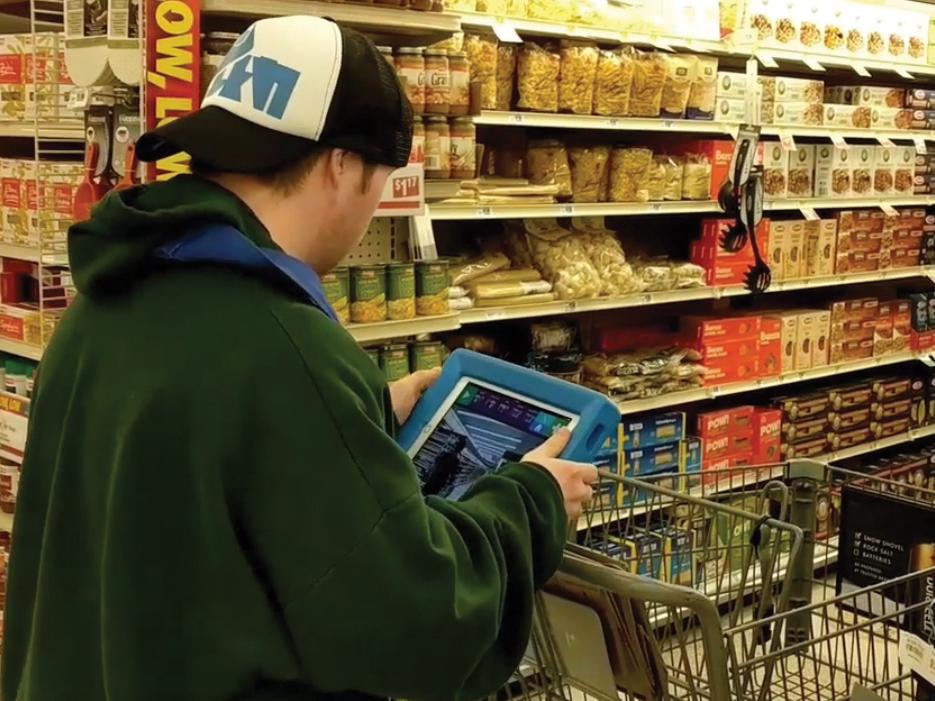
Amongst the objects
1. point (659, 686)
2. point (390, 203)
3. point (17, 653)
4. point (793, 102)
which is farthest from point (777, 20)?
point (17, 653)

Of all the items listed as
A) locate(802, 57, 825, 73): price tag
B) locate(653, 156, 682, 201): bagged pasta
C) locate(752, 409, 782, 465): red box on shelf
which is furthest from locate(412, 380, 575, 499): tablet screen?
locate(802, 57, 825, 73): price tag

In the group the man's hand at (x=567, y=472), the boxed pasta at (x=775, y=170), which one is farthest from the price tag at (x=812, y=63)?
the man's hand at (x=567, y=472)

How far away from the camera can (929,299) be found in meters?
5.18

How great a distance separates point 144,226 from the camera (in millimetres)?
1128

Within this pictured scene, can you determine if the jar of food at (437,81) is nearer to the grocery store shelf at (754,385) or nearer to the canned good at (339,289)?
the canned good at (339,289)

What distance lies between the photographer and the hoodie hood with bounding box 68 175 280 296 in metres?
1.11

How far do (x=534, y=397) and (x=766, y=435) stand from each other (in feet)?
10.6

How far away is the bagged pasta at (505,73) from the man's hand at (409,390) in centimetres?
207

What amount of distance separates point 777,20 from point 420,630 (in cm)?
377

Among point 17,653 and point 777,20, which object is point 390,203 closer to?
point 17,653

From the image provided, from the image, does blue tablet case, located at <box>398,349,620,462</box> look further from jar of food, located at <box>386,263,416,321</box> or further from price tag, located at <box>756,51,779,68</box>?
price tag, located at <box>756,51,779,68</box>

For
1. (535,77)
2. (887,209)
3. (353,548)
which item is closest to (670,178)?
(535,77)

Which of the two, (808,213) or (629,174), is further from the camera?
(808,213)

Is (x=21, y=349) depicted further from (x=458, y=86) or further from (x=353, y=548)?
(x=353, y=548)
